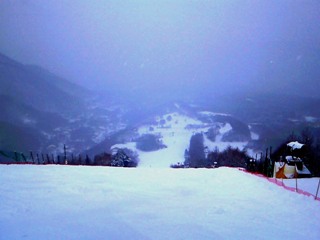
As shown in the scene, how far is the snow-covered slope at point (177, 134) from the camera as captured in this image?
62625mm

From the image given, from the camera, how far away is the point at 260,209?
4.28 meters

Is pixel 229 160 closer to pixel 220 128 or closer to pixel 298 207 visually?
pixel 298 207

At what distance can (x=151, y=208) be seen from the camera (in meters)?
4.20

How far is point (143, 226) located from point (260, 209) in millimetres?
1904

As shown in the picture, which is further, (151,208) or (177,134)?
(177,134)

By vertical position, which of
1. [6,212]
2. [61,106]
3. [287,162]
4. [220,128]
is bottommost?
[6,212]

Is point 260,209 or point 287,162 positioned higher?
point 287,162

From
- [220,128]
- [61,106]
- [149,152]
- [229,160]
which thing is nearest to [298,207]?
[229,160]

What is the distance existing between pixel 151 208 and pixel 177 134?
3363 inches

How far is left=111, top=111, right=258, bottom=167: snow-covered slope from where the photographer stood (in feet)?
205

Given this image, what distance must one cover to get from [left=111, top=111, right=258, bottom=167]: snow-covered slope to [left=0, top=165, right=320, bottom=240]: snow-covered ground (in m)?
46.3

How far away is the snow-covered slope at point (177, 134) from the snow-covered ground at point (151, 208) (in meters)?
46.3

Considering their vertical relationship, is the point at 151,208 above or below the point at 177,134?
below

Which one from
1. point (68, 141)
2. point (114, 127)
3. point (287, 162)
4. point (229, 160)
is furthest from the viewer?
point (114, 127)
